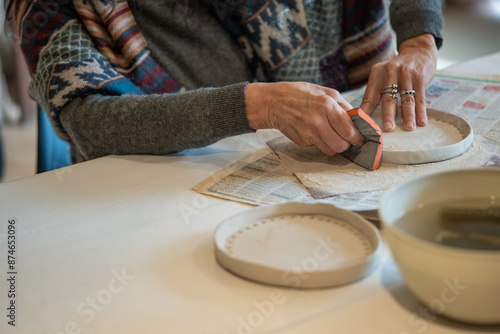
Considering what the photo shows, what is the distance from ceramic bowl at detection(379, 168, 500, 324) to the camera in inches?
19.6

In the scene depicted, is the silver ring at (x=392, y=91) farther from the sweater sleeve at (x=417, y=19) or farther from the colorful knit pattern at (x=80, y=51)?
the colorful knit pattern at (x=80, y=51)

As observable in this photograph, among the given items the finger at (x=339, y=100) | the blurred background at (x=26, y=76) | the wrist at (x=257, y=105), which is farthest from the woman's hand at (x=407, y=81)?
the blurred background at (x=26, y=76)

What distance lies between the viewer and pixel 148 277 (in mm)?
676

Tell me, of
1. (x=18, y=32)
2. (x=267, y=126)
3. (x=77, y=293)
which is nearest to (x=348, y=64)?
(x=267, y=126)

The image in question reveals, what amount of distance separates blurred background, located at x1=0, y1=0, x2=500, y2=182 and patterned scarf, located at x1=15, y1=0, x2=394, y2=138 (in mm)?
1542

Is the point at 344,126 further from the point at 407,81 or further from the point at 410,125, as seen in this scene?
the point at 407,81

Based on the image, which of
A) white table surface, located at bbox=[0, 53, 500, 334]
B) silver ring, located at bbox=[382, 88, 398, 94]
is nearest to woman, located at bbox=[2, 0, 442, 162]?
silver ring, located at bbox=[382, 88, 398, 94]

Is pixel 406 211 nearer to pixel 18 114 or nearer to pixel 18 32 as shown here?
pixel 18 32

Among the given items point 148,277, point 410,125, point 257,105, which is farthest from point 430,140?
point 148,277

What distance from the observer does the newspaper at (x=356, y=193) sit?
83cm

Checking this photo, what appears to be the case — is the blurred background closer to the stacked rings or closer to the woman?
the woman

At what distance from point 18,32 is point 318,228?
863 mm

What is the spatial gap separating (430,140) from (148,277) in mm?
607

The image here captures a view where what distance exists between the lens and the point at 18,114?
369 cm
